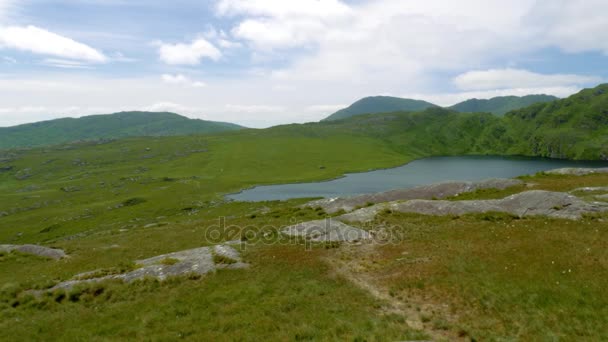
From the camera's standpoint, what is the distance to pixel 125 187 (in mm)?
146375

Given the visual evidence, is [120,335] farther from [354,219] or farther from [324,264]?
[354,219]

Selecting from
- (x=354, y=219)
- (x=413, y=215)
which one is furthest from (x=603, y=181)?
(x=354, y=219)

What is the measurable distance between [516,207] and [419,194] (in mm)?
19151

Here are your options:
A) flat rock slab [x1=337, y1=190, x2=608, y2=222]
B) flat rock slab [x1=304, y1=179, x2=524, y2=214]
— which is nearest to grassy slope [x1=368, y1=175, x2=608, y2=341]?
flat rock slab [x1=337, y1=190, x2=608, y2=222]

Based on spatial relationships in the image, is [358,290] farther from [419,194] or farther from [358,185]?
[358,185]

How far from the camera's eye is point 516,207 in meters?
33.9

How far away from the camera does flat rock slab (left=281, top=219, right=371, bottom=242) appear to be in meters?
31.0

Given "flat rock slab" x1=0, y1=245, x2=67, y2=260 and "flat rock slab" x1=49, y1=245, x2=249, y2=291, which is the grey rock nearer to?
"flat rock slab" x1=49, y1=245, x2=249, y2=291

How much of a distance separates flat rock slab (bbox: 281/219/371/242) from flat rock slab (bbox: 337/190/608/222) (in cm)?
412

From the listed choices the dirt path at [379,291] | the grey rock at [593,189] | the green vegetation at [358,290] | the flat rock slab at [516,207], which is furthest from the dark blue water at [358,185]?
the dirt path at [379,291]

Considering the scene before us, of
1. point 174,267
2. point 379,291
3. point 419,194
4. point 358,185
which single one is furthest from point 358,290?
point 358,185

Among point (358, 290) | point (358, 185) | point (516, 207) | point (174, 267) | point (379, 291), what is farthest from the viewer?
point (358, 185)

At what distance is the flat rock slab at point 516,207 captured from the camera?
2958 centimetres

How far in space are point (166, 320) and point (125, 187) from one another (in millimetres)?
147870
